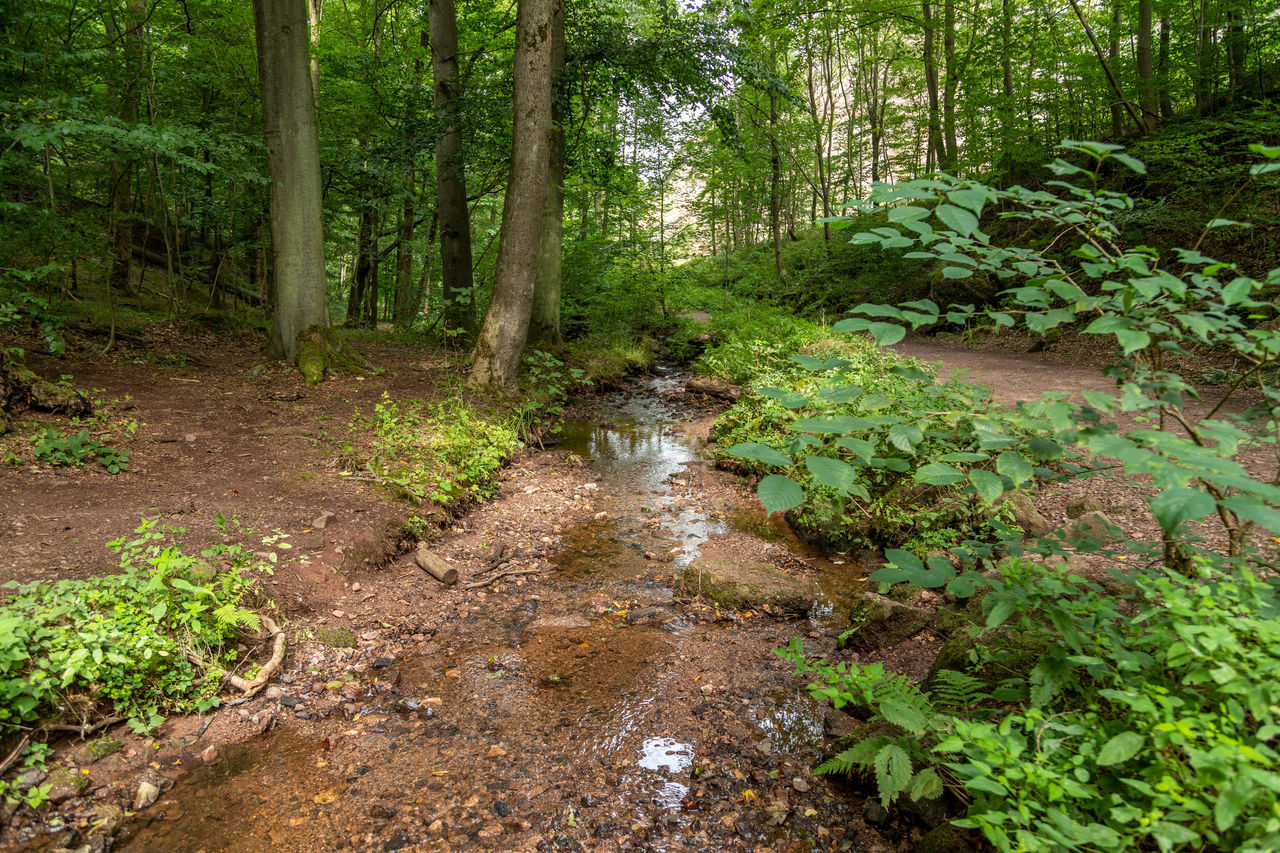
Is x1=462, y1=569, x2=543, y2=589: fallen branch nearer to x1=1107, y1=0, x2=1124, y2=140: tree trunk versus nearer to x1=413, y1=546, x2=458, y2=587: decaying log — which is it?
x1=413, y1=546, x2=458, y2=587: decaying log

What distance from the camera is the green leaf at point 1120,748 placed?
1598 millimetres

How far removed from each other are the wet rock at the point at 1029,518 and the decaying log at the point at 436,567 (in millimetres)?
4849

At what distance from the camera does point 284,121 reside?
7473 mm

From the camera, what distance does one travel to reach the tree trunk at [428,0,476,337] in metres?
10.8

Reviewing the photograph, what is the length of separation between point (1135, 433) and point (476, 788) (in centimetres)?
304

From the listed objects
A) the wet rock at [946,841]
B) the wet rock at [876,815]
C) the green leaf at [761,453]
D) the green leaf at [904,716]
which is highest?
the green leaf at [761,453]

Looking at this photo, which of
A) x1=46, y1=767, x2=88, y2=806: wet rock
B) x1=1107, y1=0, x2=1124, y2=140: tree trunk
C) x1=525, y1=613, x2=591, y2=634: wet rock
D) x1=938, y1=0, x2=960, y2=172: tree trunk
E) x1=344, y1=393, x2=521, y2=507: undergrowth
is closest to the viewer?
x1=46, y1=767, x2=88, y2=806: wet rock

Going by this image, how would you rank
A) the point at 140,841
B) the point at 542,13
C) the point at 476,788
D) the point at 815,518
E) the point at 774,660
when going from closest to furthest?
1. the point at 140,841
2. the point at 476,788
3. the point at 774,660
4. the point at 815,518
5. the point at 542,13

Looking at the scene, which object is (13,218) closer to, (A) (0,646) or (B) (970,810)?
(A) (0,646)

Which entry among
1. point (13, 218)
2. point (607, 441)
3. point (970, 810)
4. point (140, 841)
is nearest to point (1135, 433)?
point (970, 810)

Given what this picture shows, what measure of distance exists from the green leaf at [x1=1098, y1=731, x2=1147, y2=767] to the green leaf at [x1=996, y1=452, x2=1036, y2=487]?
79cm

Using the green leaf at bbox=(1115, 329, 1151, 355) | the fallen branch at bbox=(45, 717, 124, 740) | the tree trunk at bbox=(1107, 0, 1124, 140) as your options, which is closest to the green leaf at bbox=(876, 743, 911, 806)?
the green leaf at bbox=(1115, 329, 1151, 355)

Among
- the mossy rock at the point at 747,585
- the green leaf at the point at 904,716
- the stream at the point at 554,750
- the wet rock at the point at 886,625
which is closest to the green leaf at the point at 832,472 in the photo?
the green leaf at the point at 904,716

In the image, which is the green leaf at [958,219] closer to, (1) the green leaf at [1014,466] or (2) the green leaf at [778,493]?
(1) the green leaf at [1014,466]
